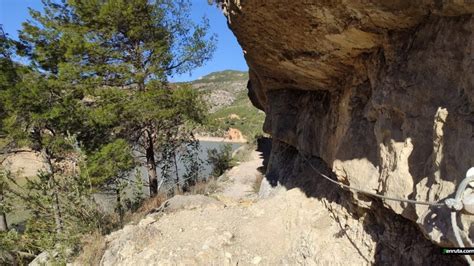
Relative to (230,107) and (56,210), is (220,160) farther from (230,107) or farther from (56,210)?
(230,107)

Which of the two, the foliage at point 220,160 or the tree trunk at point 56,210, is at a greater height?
the tree trunk at point 56,210

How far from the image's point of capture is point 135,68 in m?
9.31

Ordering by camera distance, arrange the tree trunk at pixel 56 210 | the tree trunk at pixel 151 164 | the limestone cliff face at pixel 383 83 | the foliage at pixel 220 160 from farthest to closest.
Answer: the foliage at pixel 220 160, the tree trunk at pixel 151 164, the tree trunk at pixel 56 210, the limestone cliff face at pixel 383 83

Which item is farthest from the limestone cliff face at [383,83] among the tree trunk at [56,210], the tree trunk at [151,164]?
the tree trunk at [151,164]

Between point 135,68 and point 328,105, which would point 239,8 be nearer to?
point 328,105

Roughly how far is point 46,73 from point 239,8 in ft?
20.6

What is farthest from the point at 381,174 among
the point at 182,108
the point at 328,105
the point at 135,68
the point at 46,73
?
the point at 46,73

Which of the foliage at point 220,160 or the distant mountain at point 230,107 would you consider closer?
the distant mountain at point 230,107

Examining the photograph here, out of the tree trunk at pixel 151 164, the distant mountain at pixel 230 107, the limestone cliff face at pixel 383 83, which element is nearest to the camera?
the limestone cliff face at pixel 383 83

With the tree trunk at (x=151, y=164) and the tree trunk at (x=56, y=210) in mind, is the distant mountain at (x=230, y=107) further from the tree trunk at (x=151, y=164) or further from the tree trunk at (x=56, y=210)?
the tree trunk at (x=56, y=210)

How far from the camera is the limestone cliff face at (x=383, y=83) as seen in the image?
2637 mm

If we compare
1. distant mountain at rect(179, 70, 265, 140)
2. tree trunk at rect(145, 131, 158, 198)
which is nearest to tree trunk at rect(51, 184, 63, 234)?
tree trunk at rect(145, 131, 158, 198)

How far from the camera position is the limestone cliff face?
8.65 feet

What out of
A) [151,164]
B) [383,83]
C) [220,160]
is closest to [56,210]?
[151,164]
